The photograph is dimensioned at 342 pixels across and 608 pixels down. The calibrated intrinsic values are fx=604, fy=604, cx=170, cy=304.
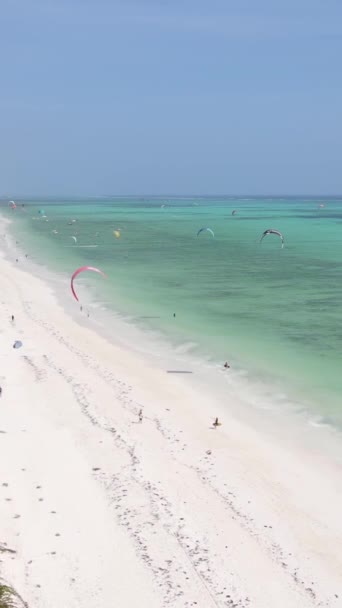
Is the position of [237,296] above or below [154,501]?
above

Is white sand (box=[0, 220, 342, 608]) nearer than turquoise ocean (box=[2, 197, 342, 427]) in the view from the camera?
Yes

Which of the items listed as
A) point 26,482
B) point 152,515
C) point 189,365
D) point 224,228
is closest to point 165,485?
point 152,515

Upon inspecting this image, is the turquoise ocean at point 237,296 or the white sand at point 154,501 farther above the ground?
the turquoise ocean at point 237,296

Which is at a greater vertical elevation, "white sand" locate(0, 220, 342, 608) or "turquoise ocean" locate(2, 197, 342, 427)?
"turquoise ocean" locate(2, 197, 342, 427)

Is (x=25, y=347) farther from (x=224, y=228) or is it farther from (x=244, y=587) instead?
(x=224, y=228)

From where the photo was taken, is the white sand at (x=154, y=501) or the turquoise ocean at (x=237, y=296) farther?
the turquoise ocean at (x=237, y=296)
